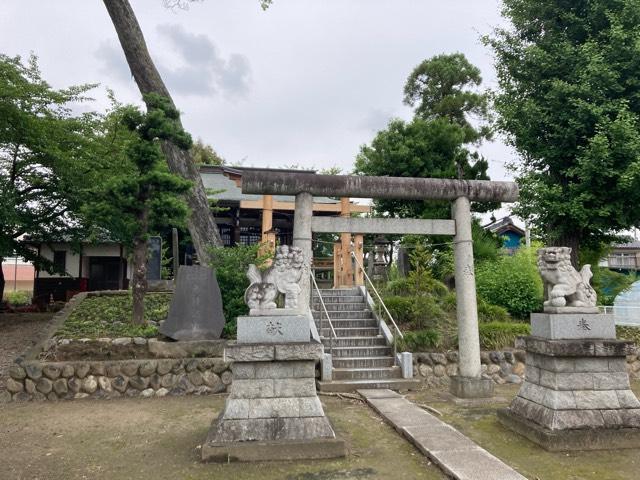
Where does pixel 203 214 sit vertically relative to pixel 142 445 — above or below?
above

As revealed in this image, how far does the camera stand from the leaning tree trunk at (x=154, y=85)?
11.6m

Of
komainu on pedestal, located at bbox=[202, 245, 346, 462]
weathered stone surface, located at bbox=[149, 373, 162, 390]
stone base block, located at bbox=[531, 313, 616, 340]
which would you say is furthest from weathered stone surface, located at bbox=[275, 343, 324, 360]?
weathered stone surface, located at bbox=[149, 373, 162, 390]

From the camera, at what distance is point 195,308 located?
354 inches

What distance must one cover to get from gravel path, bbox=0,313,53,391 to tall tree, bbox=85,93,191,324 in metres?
3.37

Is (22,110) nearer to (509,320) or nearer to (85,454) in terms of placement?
(85,454)

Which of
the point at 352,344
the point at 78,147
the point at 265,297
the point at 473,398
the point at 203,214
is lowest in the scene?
the point at 473,398

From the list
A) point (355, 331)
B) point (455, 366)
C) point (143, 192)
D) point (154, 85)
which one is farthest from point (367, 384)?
point (154, 85)

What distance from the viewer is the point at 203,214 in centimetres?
1183

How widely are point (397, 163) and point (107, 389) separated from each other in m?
13.2

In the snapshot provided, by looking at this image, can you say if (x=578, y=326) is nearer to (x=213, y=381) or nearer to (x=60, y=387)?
(x=213, y=381)

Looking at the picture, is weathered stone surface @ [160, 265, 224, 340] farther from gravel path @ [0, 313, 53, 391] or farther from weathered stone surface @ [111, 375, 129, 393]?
gravel path @ [0, 313, 53, 391]

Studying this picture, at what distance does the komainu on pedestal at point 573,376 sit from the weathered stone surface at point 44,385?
25.8 feet

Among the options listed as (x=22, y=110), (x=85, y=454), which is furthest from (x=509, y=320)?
(x=22, y=110)

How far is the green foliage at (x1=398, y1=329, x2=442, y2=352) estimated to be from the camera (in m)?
9.50
